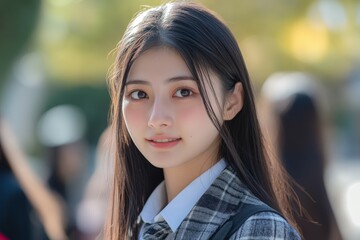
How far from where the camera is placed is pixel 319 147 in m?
4.52

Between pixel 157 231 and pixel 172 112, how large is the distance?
0.33m

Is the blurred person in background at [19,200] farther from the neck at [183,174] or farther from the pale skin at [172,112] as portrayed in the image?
the pale skin at [172,112]

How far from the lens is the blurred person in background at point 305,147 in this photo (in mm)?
4195

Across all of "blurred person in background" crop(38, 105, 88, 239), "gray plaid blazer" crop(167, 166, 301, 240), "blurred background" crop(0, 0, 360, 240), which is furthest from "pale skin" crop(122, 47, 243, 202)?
"blurred background" crop(0, 0, 360, 240)

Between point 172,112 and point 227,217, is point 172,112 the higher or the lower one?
the higher one

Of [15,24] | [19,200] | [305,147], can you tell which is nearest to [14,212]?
[19,200]

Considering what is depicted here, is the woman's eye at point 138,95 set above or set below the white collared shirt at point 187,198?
above

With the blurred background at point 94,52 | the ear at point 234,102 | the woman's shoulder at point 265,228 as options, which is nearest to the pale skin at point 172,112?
the ear at point 234,102

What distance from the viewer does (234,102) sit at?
2.44m

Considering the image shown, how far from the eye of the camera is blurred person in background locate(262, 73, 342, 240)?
420cm

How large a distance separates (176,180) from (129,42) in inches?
15.1

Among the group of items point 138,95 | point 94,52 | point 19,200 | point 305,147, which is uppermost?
point 138,95

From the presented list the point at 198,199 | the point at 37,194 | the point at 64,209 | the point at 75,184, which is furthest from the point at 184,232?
the point at 75,184

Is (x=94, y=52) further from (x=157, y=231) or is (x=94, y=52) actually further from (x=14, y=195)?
(x=157, y=231)
